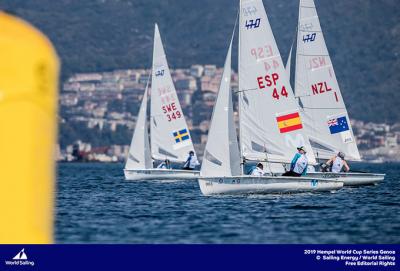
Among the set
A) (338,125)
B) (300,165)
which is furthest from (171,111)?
(300,165)

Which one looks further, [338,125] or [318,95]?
[338,125]

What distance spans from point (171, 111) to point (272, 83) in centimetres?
1603

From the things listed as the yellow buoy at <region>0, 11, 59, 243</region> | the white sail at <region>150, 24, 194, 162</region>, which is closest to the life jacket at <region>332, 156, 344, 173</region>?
the white sail at <region>150, 24, 194, 162</region>

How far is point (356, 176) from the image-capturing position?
3216cm

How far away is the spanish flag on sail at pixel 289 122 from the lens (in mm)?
29487

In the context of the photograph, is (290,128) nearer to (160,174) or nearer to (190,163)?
(160,174)

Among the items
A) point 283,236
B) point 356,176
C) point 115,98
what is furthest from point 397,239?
point 115,98

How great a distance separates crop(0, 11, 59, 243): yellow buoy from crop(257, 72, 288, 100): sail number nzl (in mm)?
26893

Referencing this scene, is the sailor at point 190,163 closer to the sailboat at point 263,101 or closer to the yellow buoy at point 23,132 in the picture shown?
the sailboat at point 263,101

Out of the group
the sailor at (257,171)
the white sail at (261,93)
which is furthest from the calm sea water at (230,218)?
the white sail at (261,93)

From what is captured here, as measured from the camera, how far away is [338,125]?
3697cm

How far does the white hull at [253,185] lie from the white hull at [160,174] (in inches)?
588
